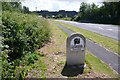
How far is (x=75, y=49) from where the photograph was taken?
309 inches

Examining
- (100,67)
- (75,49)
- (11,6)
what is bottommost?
(100,67)

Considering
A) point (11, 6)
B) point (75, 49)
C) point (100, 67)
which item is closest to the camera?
point (75, 49)

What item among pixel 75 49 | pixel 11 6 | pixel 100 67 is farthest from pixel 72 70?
pixel 11 6

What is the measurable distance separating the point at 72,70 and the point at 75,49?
72 centimetres

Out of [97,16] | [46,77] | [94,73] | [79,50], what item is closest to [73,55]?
[79,50]

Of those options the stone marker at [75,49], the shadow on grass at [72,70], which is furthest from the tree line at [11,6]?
the shadow on grass at [72,70]

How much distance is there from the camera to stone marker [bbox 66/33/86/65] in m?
7.81

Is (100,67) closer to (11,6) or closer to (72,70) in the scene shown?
(72,70)

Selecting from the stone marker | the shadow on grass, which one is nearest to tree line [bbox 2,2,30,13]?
the stone marker

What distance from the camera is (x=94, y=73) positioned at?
7.14 metres

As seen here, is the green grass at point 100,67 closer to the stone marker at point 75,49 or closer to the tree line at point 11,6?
the stone marker at point 75,49

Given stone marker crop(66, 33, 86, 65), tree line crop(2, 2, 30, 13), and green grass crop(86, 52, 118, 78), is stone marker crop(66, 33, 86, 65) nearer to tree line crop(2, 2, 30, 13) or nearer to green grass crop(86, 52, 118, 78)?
green grass crop(86, 52, 118, 78)

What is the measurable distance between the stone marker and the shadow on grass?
19 cm

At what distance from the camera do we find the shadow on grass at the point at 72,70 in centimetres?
706
